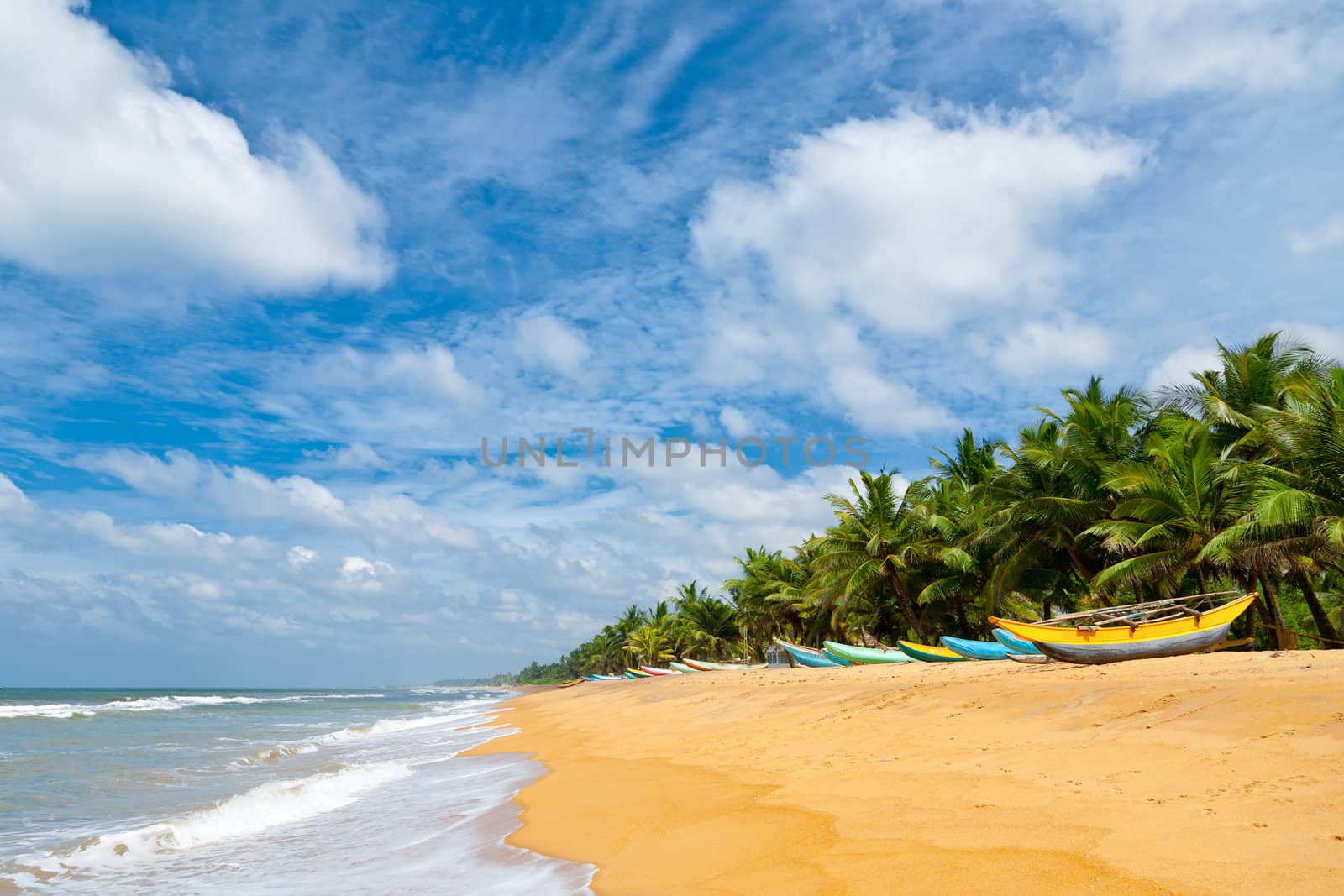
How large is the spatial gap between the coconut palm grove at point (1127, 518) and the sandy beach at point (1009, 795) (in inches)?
215

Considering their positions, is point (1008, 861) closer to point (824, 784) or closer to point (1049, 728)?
point (824, 784)

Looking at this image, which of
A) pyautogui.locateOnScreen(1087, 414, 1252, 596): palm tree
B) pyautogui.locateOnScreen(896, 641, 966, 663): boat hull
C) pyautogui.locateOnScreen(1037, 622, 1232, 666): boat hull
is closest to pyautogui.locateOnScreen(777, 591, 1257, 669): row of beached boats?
pyautogui.locateOnScreen(1037, 622, 1232, 666): boat hull

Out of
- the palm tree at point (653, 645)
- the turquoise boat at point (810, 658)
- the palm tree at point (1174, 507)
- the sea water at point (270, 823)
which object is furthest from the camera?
the palm tree at point (653, 645)

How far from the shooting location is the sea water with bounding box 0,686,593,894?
265 inches

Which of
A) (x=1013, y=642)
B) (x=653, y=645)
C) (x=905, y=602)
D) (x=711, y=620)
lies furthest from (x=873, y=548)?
(x=653, y=645)

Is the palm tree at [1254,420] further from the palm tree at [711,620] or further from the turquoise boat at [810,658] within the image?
the palm tree at [711,620]

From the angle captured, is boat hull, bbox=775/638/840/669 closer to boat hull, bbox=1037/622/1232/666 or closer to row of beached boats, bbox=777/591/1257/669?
row of beached boats, bbox=777/591/1257/669

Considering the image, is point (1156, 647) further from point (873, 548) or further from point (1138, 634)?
point (873, 548)

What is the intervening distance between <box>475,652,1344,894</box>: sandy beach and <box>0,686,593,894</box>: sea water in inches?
31.7

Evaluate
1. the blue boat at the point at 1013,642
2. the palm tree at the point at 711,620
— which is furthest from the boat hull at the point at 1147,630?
the palm tree at the point at 711,620

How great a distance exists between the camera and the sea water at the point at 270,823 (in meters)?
6.74

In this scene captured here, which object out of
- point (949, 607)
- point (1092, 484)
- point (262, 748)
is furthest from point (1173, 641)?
point (262, 748)

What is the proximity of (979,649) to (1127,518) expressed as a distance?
17.5ft

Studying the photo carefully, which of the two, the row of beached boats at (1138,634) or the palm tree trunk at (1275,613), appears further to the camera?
the palm tree trunk at (1275,613)
